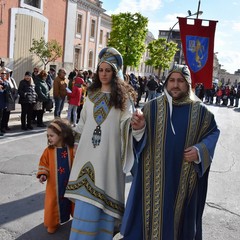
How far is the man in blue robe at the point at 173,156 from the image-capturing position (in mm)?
2643

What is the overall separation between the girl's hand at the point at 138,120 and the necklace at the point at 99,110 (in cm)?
39

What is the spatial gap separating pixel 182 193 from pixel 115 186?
647 millimetres

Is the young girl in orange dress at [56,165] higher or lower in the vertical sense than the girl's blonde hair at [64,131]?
lower

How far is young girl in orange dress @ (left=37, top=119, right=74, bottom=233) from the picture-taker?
333 cm

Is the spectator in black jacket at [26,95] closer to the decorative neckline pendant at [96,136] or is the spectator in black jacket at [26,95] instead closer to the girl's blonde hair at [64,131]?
the girl's blonde hair at [64,131]

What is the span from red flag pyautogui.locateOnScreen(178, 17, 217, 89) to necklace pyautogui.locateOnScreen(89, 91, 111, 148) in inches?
45.1

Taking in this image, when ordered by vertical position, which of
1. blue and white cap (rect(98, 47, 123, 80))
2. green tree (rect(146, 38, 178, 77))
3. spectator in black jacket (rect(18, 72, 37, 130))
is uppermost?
green tree (rect(146, 38, 178, 77))

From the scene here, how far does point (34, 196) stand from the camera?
4367 mm

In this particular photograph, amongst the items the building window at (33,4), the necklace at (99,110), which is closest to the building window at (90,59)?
the building window at (33,4)

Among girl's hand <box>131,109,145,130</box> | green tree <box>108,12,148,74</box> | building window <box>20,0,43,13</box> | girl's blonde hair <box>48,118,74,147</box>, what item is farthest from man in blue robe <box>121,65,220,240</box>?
green tree <box>108,12,148,74</box>

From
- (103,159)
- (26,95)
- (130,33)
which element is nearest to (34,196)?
(103,159)

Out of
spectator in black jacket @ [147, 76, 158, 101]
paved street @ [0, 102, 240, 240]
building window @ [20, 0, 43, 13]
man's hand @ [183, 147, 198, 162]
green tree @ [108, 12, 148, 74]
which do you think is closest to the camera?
man's hand @ [183, 147, 198, 162]

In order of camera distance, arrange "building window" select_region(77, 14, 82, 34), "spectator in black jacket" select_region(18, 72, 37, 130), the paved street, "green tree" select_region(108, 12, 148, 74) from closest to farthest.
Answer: the paved street, "spectator in black jacket" select_region(18, 72, 37, 130), "green tree" select_region(108, 12, 148, 74), "building window" select_region(77, 14, 82, 34)

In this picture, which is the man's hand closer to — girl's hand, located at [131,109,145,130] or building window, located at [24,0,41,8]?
girl's hand, located at [131,109,145,130]
